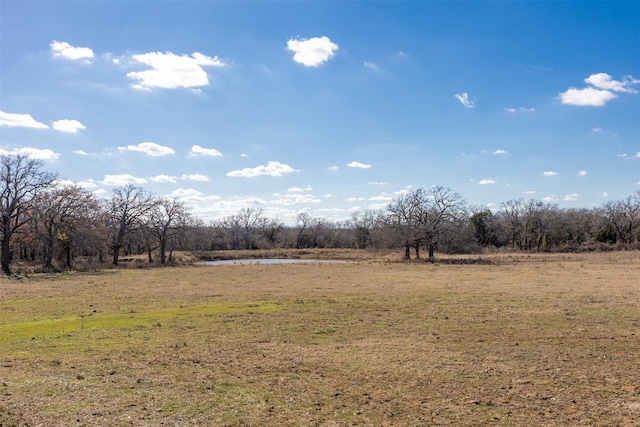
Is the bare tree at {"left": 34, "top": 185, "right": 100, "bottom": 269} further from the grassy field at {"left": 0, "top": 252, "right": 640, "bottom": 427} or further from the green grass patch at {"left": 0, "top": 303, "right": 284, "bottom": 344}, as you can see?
the green grass patch at {"left": 0, "top": 303, "right": 284, "bottom": 344}

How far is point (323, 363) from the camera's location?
38.3 ft

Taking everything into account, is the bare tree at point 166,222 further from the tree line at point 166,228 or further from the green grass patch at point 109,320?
the green grass patch at point 109,320

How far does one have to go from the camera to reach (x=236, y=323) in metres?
17.3

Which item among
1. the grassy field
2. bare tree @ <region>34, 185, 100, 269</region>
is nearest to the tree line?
bare tree @ <region>34, 185, 100, 269</region>

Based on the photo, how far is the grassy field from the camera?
8117mm

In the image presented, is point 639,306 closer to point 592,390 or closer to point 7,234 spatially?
point 592,390

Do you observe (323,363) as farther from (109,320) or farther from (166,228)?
(166,228)

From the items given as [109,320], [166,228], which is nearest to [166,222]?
[166,228]

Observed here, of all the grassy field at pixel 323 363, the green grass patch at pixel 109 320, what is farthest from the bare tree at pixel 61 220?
the green grass patch at pixel 109 320

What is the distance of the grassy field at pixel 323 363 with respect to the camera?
812 centimetres

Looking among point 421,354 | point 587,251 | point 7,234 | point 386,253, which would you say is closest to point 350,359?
point 421,354

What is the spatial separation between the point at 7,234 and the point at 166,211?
23950 mm

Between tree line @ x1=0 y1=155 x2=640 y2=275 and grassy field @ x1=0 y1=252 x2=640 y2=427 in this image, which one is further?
tree line @ x1=0 y1=155 x2=640 y2=275

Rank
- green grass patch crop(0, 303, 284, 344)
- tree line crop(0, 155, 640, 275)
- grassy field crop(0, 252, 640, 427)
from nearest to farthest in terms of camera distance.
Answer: grassy field crop(0, 252, 640, 427)
green grass patch crop(0, 303, 284, 344)
tree line crop(0, 155, 640, 275)
